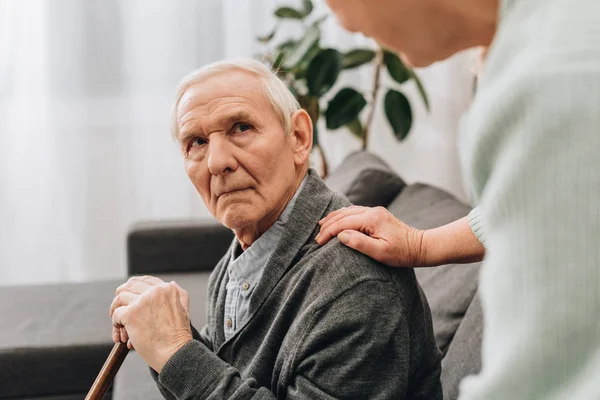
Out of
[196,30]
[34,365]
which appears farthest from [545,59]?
[196,30]

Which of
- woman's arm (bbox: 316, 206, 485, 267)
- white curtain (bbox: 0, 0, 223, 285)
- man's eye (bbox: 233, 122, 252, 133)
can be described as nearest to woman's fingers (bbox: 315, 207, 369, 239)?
woman's arm (bbox: 316, 206, 485, 267)

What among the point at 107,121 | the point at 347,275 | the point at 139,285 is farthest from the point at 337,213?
the point at 107,121

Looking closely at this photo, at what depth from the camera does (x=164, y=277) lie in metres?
3.09

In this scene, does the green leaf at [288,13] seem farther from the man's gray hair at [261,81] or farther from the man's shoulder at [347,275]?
the man's shoulder at [347,275]

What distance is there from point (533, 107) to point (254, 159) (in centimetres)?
74

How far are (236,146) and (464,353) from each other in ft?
2.00

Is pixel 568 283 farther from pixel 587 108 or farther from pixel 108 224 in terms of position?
pixel 108 224

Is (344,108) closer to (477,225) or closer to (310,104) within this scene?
(310,104)

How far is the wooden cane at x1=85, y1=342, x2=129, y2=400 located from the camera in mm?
1272

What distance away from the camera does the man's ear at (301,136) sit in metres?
1.33

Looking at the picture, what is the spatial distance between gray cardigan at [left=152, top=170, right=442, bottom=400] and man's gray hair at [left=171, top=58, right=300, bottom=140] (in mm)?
147

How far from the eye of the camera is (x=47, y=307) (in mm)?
2734

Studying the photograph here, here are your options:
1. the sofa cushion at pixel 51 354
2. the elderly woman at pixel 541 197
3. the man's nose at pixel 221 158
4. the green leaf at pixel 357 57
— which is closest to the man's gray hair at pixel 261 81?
the man's nose at pixel 221 158

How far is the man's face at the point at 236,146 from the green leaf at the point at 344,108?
1.96 metres
